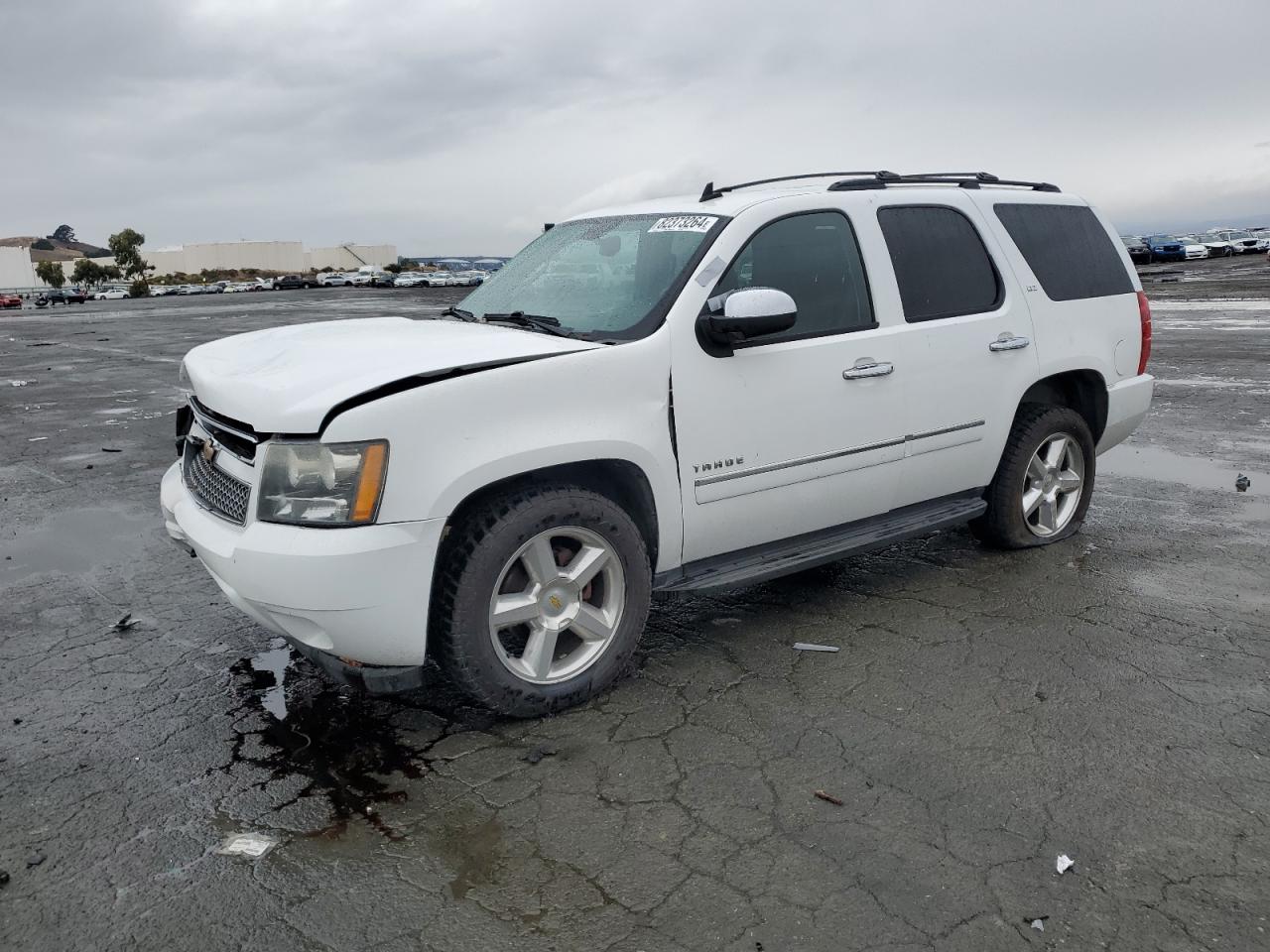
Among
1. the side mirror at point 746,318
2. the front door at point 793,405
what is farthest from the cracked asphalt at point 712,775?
the side mirror at point 746,318

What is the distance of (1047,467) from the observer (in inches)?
219

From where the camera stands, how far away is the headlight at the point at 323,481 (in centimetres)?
326

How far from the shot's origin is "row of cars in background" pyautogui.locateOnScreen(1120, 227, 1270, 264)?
53.6m

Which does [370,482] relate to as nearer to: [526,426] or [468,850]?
[526,426]

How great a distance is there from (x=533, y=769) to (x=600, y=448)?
1.14m

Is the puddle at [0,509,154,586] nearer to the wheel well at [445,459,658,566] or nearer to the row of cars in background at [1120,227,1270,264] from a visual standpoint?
the wheel well at [445,459,658,566]

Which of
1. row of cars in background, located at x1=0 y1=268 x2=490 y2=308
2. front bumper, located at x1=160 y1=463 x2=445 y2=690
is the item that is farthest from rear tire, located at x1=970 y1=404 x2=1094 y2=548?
row of cars in background, located at x1=0 y1=268 x2=490 y2=308

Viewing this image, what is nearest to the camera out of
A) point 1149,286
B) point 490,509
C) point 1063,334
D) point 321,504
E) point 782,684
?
point 321,504

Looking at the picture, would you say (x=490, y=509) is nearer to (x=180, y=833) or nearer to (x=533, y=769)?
(x=533, y=769)

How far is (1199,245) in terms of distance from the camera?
5412cm

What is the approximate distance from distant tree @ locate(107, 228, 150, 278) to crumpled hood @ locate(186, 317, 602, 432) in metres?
124

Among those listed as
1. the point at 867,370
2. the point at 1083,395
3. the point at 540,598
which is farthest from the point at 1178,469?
the point at 540,598

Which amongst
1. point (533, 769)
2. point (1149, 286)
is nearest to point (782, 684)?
point (533, 769)

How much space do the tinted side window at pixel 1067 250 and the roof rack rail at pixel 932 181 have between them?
7.0 inches
